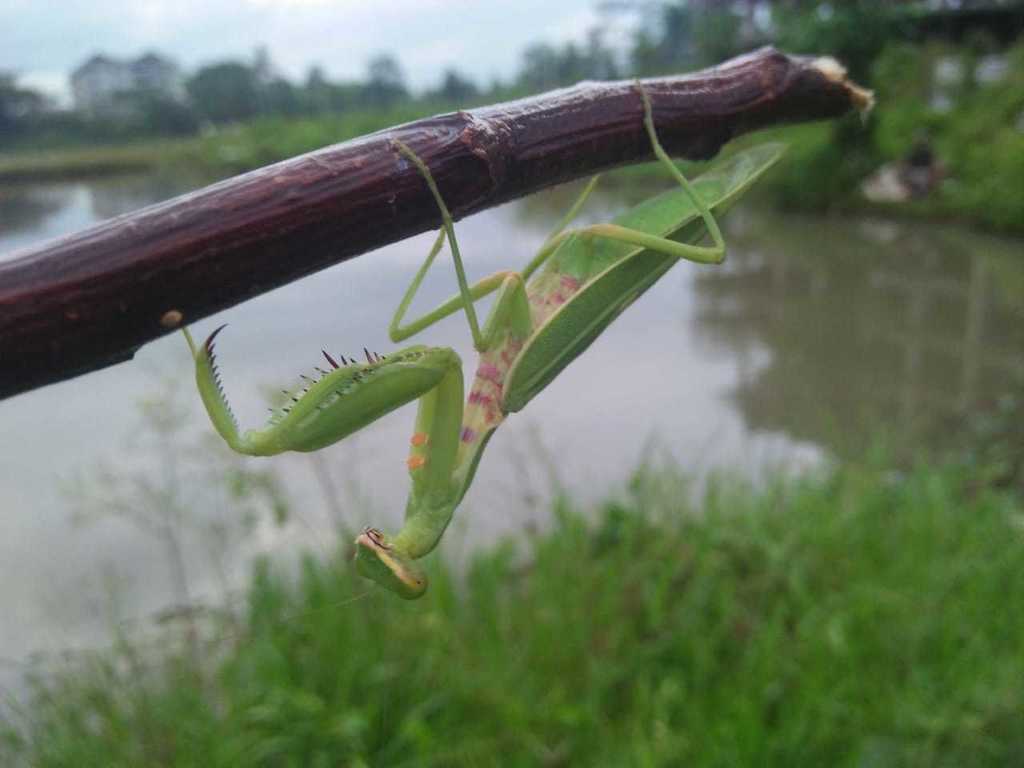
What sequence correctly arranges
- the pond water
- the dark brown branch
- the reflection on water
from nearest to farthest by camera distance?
the dark brown branch, the pond water, the reflection on water

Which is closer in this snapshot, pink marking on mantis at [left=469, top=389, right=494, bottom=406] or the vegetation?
pink marking on mantis at [left=469, top=389, right=494, bottom=406]

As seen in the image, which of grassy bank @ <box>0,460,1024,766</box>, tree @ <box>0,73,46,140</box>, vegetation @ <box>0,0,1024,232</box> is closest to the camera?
grassy bank @ <box>0,460,1024,766</box>

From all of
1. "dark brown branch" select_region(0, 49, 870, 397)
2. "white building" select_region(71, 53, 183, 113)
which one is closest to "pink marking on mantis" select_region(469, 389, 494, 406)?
"dark brown branch" select_region(0, 49, 870, 397)

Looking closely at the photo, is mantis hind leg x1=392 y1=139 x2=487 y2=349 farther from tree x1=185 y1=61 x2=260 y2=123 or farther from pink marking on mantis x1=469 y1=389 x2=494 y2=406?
tree x1=185 y1=61 x2=260 y2=123

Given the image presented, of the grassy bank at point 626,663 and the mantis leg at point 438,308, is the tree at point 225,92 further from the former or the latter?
the mantis leg at point 438,308

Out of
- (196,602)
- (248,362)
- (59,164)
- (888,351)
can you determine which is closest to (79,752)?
(196,602)

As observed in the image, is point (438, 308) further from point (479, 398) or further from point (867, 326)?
point (867, 326)
